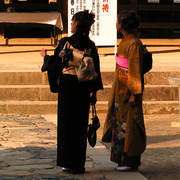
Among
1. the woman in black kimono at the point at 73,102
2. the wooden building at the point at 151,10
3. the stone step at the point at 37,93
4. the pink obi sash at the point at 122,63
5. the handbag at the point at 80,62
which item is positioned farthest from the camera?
the wooden building at the point at 151,10

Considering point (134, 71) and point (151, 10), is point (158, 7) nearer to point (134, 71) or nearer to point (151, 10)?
point (151, 10)

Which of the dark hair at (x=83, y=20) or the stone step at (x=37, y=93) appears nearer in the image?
the dark hair at (x=83, y=20)

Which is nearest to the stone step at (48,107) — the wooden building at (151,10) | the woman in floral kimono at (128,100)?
the woman in floral kimono at (128,100)

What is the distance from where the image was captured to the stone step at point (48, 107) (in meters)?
8.74

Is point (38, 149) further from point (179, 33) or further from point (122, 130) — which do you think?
point (179, 33)

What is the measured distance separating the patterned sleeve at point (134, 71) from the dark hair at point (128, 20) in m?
0.19

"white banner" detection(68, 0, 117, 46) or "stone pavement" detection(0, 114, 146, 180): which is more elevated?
"white banner" detection(68, 0, 117, 46)

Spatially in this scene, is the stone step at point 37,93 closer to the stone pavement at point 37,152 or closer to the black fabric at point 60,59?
the stone pavement at point 37,152

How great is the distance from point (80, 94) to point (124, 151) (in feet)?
2.38

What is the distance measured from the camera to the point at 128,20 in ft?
16.9

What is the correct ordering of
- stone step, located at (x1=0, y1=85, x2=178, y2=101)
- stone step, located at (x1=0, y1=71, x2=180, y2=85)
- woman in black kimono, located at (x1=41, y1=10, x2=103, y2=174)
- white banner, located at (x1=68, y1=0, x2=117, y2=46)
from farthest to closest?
white banner, located at (x1=68, y1=0, x2=117, y2=46)
stone step, located at (x1=0, y1=71, x2=180, y2=85)
stone step, located at (x1=0, y1=85, x2=178, y2=101)
woman in black kimono, located at (x1=41, y1=10, x2=103, y2=174)

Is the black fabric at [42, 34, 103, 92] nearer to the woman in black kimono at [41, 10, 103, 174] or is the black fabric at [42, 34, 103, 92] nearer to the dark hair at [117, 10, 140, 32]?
the woman in black kimono at [41, 10, 103, 174]

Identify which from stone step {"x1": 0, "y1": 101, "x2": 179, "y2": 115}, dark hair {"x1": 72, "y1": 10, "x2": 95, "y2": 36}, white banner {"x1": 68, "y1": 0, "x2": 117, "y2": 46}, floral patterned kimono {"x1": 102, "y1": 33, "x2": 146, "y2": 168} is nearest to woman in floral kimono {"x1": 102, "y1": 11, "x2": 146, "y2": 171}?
floral patterned kimono {"x1": 102, "y1": 33, "x2": 146, "y2": 168}

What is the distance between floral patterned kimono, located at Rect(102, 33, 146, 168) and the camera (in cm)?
513
